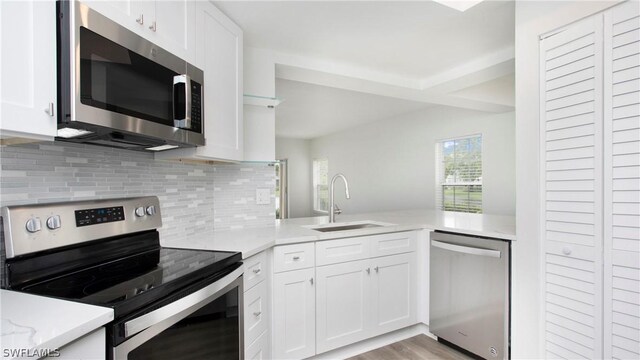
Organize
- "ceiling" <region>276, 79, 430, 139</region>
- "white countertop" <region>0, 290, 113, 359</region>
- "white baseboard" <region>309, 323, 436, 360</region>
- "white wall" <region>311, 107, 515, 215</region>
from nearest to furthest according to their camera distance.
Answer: "white countertop" <region>0, 290, 113, 359</region> → "white baseboard" <region>309, 323, 436, 360</region> → "ceiling" <region>276, 79, 430, 139</region> → "white wall" <region>311, 107, 515, 215</region>

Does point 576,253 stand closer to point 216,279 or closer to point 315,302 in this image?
point 315,302

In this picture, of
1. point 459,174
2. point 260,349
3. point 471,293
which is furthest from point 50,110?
point 459,174

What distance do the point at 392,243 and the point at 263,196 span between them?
1066mm

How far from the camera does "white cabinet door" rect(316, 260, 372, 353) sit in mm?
2029

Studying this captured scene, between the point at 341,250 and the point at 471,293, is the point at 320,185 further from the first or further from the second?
the point at 471,293

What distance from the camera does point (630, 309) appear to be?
1.30 metres

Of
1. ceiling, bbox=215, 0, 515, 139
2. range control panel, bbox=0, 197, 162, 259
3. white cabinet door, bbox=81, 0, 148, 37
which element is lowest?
range control panel, bbox=0, 197, 162, 259

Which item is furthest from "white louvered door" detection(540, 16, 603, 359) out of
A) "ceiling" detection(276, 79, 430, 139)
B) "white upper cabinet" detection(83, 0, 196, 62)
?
"ceiling" detection(276, 79, 430, 139)

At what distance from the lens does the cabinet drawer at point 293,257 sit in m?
1.88

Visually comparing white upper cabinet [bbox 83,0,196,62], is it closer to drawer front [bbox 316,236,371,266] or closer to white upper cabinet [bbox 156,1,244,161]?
white upper cabinet [bbox 156,1,244,161]

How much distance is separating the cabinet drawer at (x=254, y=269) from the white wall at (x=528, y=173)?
1503mm

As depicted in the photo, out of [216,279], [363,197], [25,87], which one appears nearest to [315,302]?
[216,279]

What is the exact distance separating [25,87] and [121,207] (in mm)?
686

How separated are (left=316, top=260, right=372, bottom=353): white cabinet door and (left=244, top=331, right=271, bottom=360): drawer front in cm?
37
